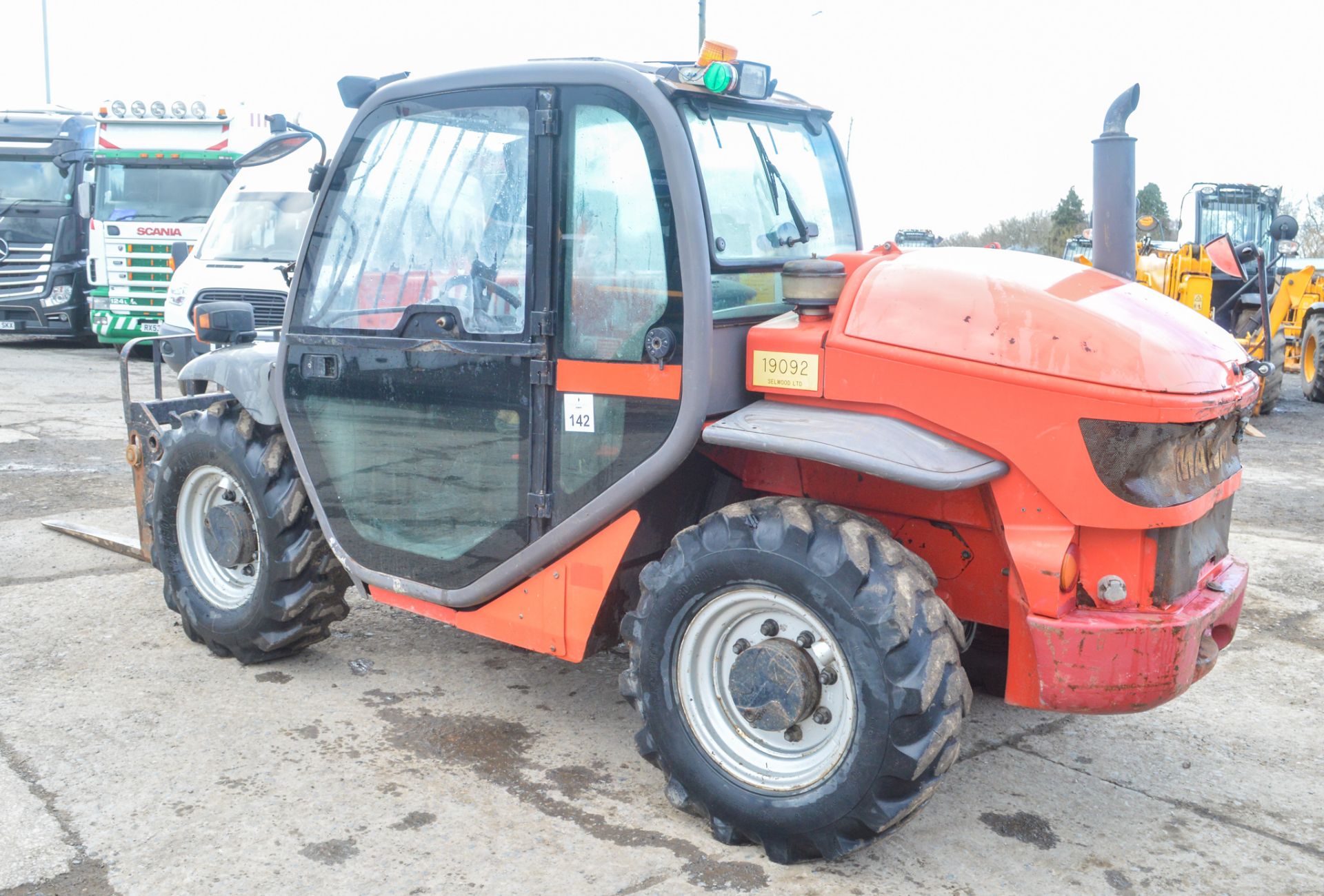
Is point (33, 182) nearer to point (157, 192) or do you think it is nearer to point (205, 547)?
point (157, 192)

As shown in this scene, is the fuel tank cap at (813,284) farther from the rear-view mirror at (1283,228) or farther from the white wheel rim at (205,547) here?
the rear-view mirror at (1283,228)

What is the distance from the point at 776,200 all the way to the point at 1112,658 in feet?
5.54

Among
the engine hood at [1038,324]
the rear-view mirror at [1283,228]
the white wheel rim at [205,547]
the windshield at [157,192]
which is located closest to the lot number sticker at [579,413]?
the engine hood at [1038,324]

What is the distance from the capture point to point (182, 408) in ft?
16.3

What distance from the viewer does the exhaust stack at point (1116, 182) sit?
131 inches

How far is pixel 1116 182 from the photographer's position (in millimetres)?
3355

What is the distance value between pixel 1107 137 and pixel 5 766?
3737 mm

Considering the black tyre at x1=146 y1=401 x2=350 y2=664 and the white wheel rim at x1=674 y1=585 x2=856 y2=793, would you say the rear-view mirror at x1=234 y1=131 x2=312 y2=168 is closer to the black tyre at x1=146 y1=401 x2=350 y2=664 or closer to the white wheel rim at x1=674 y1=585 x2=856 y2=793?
the black tyre at x1=146 y1=401 x2=350 y2=664

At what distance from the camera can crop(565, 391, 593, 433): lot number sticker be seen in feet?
11.2

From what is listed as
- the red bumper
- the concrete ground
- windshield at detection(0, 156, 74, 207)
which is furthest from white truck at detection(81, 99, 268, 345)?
the red bumper

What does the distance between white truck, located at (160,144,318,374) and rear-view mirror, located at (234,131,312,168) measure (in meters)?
7.21

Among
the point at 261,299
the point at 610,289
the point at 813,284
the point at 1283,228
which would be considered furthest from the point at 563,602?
the point at 1283,228

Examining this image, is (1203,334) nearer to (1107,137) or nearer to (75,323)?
(1107,137)

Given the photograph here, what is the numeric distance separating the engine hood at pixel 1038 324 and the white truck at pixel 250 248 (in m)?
8.89
